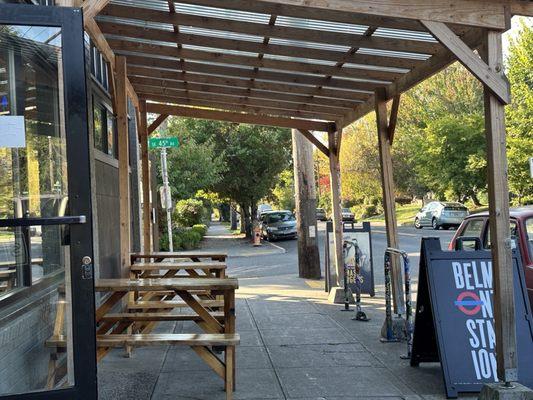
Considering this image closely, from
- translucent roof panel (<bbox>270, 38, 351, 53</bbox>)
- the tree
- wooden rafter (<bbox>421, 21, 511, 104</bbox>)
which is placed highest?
the tree

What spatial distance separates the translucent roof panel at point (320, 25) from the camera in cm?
617

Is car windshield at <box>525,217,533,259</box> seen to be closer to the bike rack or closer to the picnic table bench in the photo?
the bike rack

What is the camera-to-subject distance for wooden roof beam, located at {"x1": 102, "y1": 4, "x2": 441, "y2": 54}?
6.33 metres

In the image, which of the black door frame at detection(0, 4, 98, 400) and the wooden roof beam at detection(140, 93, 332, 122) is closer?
the black door frame at detection(0, 4, 98, 400)

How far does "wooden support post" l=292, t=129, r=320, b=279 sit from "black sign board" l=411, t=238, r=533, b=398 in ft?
27.2

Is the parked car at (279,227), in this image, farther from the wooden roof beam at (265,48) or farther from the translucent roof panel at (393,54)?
the translucent roof panel at (393,54)

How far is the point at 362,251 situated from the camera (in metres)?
11.9

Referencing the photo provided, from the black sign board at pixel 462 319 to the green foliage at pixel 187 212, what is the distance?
23.9m

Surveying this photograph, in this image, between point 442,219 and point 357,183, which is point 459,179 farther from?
point 357,183

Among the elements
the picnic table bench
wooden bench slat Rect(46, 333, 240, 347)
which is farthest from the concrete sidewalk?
wooden bench slat Rect(46, 333, 240, 347)

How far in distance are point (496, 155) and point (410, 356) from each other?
2500 millimetres

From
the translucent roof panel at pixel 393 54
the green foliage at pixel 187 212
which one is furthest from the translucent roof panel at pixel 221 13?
the green foliage at pixel 187 212

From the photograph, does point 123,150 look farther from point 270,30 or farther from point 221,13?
point 270,30

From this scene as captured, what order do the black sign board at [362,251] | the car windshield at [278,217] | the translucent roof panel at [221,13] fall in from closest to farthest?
the translucent roof panel at [221,13]
the black sign board at [362,251]
the car windshield at [278,217]
